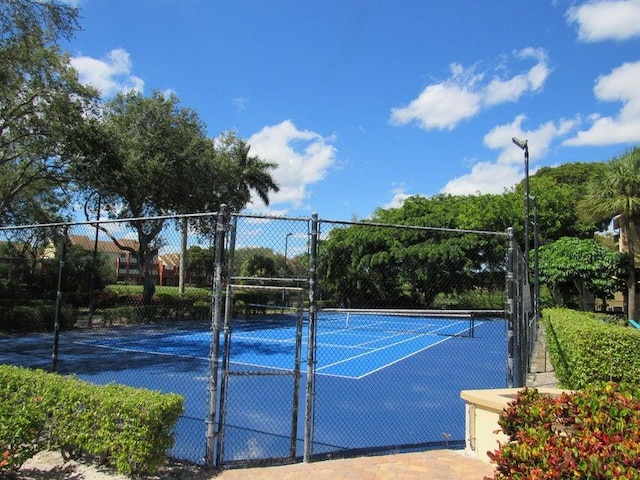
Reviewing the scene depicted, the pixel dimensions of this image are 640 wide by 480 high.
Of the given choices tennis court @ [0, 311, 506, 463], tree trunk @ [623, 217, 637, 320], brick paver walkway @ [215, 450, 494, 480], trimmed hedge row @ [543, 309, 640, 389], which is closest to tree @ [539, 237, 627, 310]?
tree trunk @ [623, 217, 637, 320]

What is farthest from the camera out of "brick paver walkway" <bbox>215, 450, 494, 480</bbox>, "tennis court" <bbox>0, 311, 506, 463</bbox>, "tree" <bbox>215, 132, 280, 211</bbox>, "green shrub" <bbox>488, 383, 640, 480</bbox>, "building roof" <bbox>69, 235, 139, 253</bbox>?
"tree" <bbox>215, 132, 280, 211</bbox>

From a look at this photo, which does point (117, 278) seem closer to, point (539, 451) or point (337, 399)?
point (337, 399)

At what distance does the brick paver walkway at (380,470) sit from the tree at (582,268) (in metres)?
22.3

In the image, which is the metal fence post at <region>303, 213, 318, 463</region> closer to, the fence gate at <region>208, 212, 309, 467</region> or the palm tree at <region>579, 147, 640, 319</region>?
the fence gate at <region>208, 212, 309, 467</region>

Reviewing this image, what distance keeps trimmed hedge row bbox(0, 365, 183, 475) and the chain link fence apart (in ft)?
1.88

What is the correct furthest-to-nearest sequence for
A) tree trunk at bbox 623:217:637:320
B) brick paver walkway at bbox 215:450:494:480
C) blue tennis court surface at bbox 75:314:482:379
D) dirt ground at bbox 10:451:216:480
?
tree trunk at bbox 623:217:637:320 → blue tennis court surface at bbox 75:314:482:379 → brick paver walkway at bbox 215:450:494:480 → dirt ground at bbox 10:451:216:480

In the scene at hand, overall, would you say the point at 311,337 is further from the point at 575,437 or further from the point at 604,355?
the point at 604,355

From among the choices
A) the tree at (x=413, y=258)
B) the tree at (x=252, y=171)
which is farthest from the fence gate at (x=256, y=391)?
the tree at (x=252, y=171)

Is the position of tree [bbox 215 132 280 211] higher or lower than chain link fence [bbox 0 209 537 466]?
higher

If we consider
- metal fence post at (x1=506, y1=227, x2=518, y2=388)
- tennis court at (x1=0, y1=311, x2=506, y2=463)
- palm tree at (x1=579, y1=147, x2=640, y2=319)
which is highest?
palm tree at (x1=579, y1=147, x2=640, y2=319)

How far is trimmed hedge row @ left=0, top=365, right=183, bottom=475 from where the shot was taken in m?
4.33

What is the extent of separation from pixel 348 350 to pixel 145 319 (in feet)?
31.4

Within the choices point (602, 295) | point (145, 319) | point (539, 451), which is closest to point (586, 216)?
point (602, 295)

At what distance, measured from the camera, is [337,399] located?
9117mm
